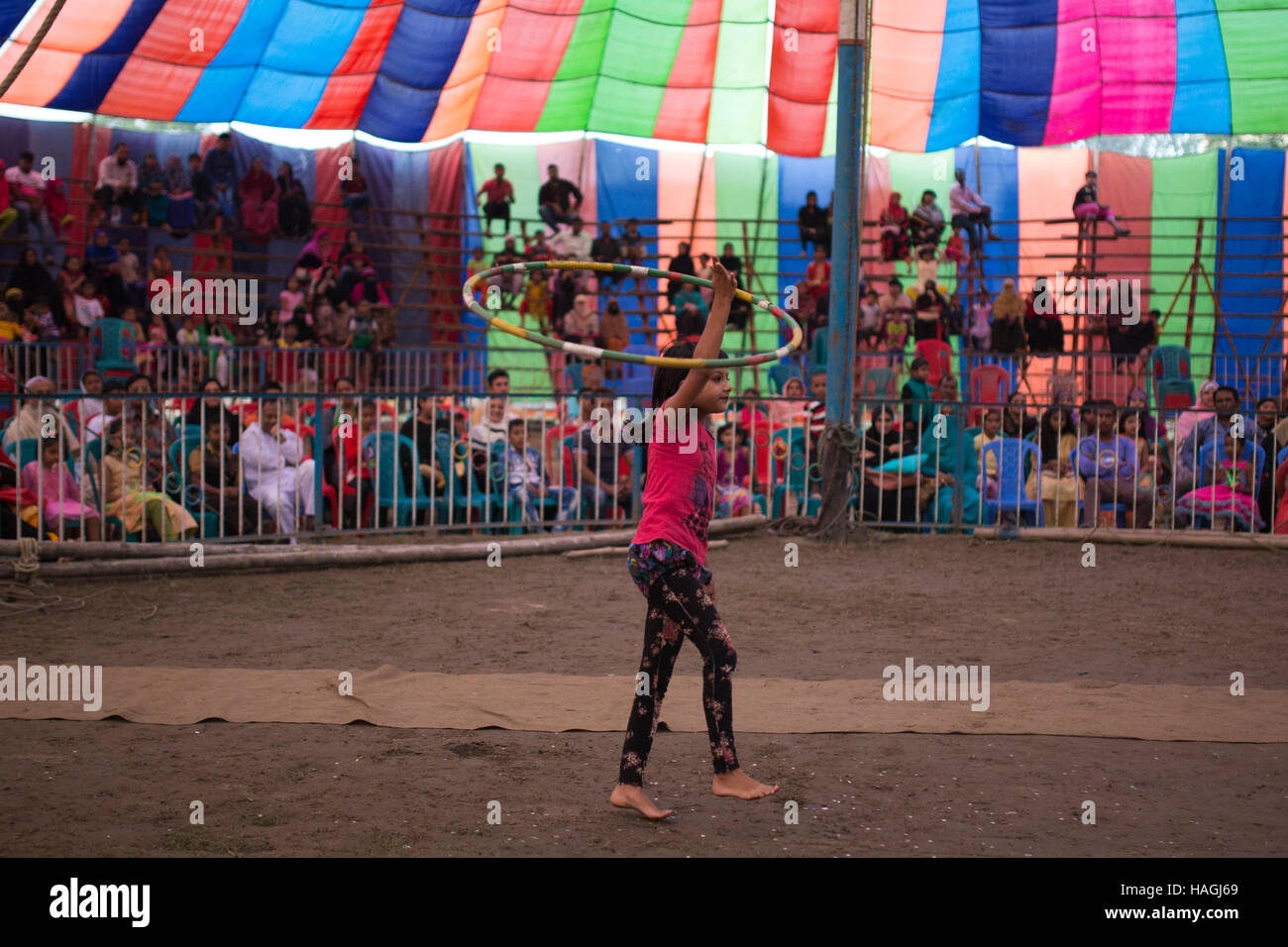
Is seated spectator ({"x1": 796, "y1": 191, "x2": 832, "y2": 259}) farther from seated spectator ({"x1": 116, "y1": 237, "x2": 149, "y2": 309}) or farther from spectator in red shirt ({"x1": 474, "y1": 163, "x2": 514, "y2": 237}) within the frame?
seated spectator ({"x1": 116, "y1": 237, "x2": 149, "y2": 309})

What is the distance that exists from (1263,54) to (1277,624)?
15.8 m

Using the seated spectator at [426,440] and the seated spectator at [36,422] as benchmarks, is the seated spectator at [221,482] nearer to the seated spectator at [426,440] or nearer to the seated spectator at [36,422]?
the seated spectator at [36,422]

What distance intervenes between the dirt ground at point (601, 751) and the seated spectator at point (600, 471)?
246cm

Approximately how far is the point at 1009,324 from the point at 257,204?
12.0 metres

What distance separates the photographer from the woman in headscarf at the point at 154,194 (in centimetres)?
1953

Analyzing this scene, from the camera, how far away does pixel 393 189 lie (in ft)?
79.1

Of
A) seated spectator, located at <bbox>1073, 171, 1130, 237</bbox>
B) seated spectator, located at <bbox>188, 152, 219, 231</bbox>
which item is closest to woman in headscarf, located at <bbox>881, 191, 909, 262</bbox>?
seated spectator, located at <bbox>1073, 171, 1130, 237</bbox>

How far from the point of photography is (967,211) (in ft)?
70.3

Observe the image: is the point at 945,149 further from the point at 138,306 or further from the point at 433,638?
the point at 433,638

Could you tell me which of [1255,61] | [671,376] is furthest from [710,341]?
[1255,61]

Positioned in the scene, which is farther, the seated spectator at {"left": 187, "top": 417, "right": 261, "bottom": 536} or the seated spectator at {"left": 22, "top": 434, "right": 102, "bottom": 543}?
the seated spectator at {"left": 187, "top": 417, "right": 261, "bottom": 536}

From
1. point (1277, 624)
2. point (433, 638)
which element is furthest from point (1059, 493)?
point (433, 638)

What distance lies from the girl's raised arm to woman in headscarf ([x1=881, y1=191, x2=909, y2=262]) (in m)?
17.0

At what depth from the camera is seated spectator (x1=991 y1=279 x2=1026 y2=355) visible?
63.2 ft
